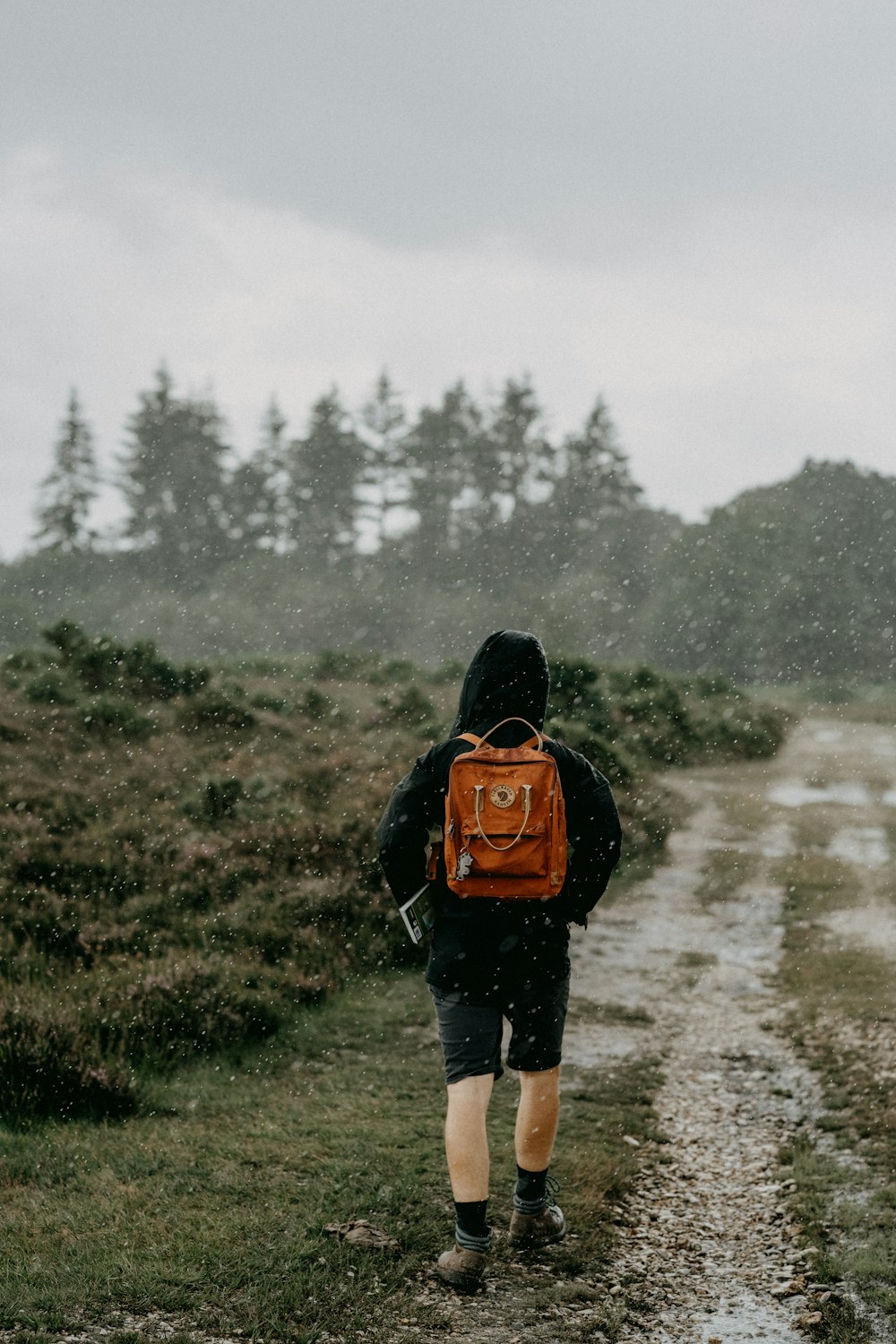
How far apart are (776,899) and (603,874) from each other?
8.53 m

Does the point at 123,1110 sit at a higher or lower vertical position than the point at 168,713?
lower

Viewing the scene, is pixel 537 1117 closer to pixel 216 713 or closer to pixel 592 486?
pixel 216 713

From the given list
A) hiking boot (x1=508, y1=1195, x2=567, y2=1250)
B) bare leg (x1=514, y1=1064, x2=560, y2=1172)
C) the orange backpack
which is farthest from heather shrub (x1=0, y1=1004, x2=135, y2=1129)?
the orange backpack

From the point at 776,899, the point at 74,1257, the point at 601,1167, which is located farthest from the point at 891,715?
the point at 74,1257

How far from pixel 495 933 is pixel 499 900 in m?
0.11

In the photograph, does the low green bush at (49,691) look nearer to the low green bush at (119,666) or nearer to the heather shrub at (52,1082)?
the low green bush at (119,666)

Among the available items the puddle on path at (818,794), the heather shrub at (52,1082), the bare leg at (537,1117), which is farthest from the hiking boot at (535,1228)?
the puddle on path at (818,794)

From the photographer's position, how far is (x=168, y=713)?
49.5 feet

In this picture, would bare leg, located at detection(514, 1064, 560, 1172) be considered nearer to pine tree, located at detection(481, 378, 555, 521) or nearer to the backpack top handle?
the backpack top handle

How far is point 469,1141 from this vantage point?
3674mm

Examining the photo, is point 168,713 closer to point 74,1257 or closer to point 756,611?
point 74,1257

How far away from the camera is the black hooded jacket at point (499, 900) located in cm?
378

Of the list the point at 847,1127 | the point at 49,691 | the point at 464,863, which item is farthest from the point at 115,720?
the point at 464,863

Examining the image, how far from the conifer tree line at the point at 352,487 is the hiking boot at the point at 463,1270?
46.9 metres
